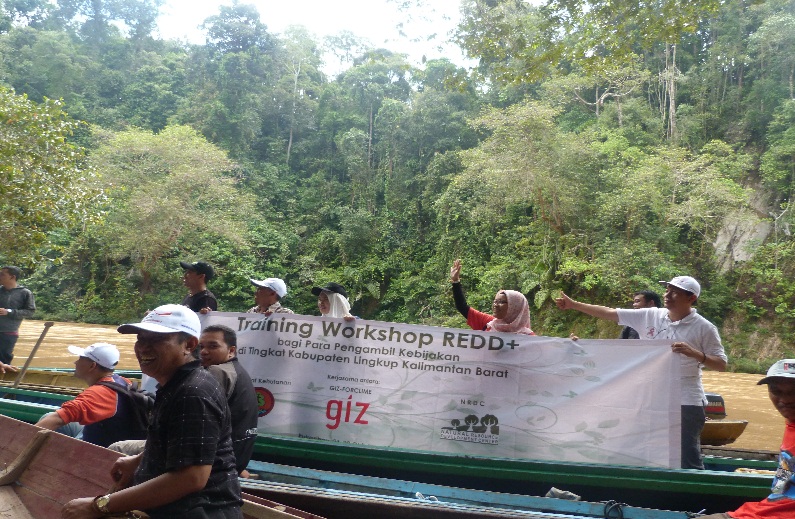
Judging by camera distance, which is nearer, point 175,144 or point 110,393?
point 110,393

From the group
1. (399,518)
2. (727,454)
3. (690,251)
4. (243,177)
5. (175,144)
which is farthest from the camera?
(243,177)

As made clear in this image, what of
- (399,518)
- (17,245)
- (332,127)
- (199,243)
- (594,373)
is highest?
(332,127)

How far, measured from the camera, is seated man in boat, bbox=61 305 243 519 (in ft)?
5.75

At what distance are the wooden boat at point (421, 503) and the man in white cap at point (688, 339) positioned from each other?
833 millimetres

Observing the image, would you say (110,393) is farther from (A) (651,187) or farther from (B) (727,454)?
(A) (651,187)

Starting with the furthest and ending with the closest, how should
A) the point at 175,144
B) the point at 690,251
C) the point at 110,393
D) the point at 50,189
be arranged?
the point at 175,144 < the point at 690,251 < the point at 50,189 < the point at 110,393

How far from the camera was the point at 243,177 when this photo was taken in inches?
1281

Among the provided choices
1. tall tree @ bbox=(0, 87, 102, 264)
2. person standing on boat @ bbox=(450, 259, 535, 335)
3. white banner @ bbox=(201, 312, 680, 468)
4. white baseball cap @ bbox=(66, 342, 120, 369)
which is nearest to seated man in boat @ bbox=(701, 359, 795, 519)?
white banner @ bbox=(201, 312, 680, 468)

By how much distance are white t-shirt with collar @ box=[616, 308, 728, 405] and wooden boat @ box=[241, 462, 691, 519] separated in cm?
96

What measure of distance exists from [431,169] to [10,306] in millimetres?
22818

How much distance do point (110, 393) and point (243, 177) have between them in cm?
3044

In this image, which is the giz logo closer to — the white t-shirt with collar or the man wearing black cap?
the man wearing black cap

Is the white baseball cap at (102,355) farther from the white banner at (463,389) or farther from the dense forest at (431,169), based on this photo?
the dense forest at (431,169)

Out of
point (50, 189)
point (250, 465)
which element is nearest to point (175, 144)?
point (50, 189)
